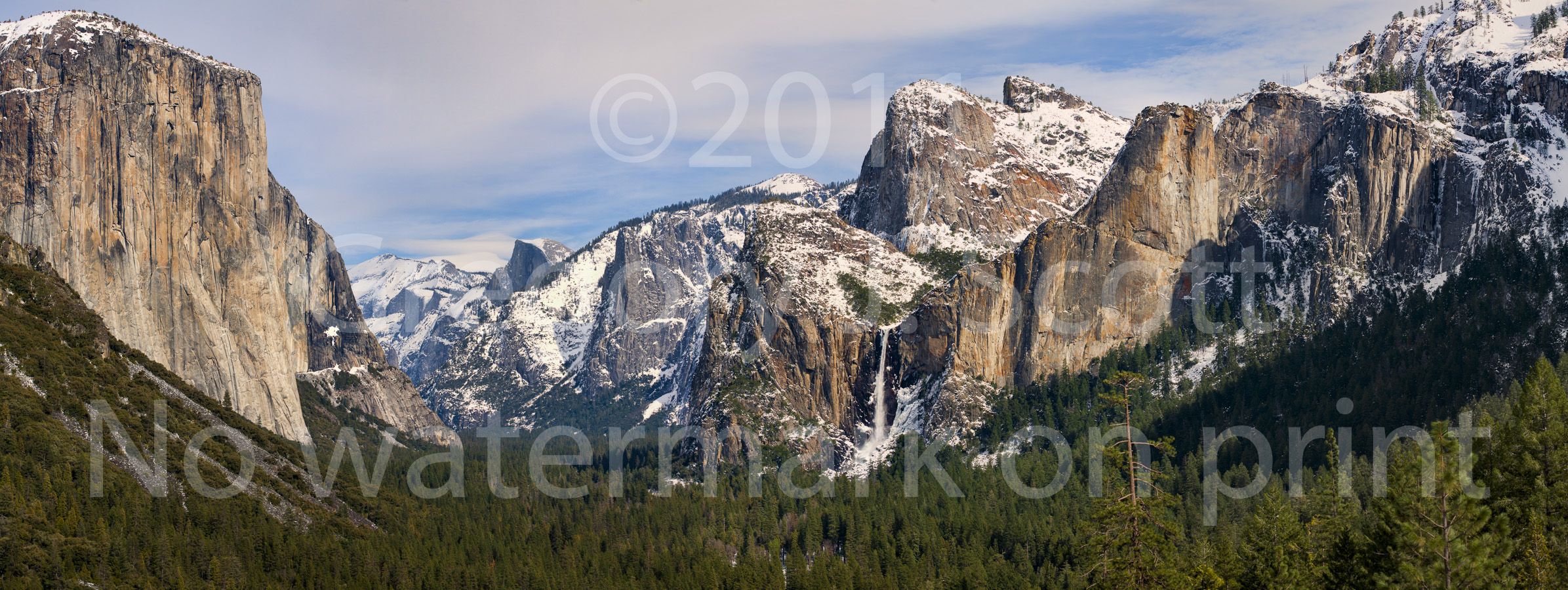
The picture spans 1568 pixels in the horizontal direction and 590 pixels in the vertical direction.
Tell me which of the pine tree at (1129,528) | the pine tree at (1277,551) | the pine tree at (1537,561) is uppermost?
the pine tree at (1129,528)

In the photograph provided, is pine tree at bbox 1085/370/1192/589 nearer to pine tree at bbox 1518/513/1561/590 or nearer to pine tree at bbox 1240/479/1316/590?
pine tree at bbox 1518/513/1561/590

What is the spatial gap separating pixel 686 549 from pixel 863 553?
25.2 meters

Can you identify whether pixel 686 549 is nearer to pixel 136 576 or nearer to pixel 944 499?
pixel 944 499

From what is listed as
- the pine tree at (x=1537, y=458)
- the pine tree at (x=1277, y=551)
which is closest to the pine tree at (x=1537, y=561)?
the pine tree at (x=1537, y=458)

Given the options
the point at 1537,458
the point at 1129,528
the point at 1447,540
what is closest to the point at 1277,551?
the point at 1537,458

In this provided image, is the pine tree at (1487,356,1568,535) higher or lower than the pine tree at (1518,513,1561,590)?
higher

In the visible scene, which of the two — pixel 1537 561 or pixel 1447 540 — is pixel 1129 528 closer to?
pixel 1447 540

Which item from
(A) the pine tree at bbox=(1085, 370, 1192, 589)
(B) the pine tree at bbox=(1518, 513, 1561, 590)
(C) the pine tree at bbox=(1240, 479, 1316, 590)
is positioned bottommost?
(C) the pine tree at bbox=(1240, 479, 1316, 590)

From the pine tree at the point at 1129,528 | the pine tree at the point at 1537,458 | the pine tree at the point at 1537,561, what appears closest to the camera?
the pine tree at the point at 1129,528

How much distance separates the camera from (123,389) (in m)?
153

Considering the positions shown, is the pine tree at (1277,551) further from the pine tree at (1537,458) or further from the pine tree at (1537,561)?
the pine tree at (1537,561)

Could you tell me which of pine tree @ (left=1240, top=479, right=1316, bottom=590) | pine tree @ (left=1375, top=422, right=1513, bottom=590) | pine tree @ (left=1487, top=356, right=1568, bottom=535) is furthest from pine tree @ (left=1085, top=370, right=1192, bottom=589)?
pine tree @ (left=1487, top=356, right=1568, bottom=535)

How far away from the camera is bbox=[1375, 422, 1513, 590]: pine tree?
63969 mm

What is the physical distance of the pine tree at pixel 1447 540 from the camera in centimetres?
6397
